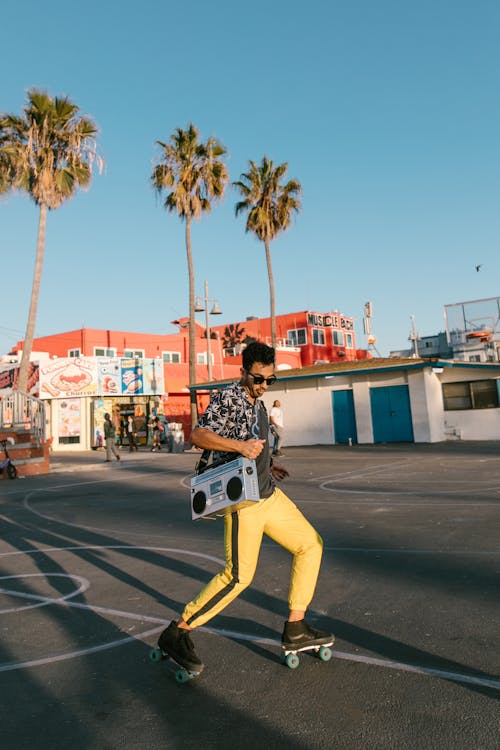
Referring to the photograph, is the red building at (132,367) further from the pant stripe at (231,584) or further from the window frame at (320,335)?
the pant stripe at (231,584)

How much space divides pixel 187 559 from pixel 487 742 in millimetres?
4592

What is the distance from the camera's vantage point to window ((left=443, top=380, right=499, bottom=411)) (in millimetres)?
25453

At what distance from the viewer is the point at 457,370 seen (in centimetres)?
2639

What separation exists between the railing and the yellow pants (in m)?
18.3

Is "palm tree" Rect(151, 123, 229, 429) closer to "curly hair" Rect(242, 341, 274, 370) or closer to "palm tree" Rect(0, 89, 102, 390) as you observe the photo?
"palm tree" Rect(0, 89, 102, 390)

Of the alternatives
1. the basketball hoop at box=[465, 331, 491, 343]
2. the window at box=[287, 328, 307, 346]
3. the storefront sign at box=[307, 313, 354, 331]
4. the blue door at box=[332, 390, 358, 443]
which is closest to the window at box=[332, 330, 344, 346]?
the storefront sign at box=[307, 313, 354, 331]

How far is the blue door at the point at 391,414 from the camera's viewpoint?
26256 mm

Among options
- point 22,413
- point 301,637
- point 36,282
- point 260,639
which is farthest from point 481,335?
point 301,637

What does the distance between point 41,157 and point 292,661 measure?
24.4 meters

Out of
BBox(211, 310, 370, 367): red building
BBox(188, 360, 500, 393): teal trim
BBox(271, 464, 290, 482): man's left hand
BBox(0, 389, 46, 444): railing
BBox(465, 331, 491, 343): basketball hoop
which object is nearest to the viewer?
BBox(271, 464, 290, 482): man's left hand

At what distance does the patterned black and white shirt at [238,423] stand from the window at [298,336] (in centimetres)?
5342

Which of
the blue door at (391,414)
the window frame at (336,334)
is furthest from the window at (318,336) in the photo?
the blue door at (391,414)

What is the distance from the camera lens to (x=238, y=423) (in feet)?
12.6

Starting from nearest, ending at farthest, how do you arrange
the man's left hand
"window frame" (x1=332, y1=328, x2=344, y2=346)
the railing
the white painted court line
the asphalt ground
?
the asphalt ground → the white painted court line → the man's left hand → the railing → "window frame" (x1=332, y1=328, x2=344, y2=346)
